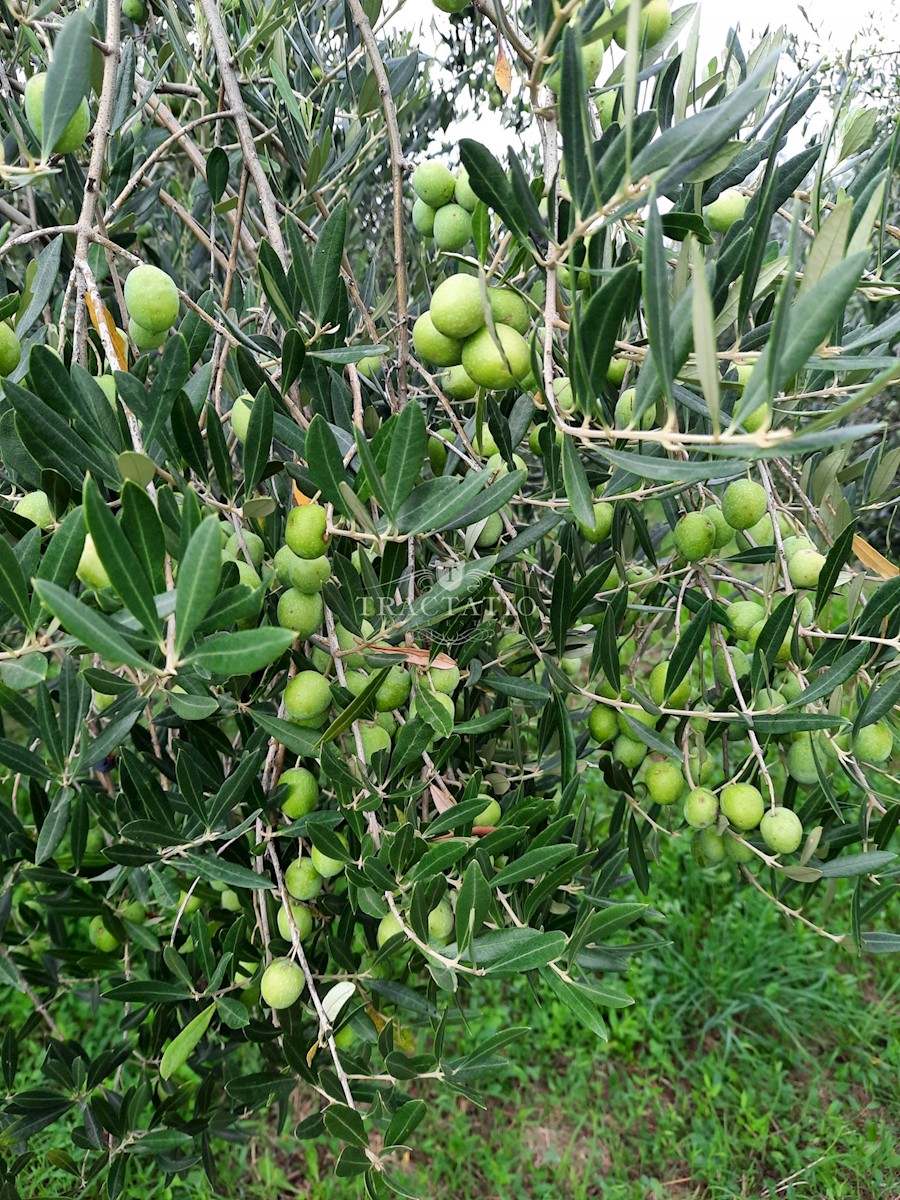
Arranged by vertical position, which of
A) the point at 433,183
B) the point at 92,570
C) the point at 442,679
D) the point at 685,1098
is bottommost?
the point at 685,1098

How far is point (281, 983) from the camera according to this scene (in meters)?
1.12

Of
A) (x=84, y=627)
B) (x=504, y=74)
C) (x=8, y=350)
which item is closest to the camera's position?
(x=84, y=627)

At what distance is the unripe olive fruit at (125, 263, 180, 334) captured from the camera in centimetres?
94

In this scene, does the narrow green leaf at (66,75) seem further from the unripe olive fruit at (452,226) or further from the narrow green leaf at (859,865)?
the narrow green leaf at (859,865)

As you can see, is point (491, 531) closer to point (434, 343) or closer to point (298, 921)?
point (434, 343)

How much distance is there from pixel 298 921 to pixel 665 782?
1.95 ft

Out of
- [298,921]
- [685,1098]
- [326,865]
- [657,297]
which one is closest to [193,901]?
[298,921]

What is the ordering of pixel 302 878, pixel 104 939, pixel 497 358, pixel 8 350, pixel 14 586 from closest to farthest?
pixel 14 586, pixel 497 358, pixel 8 350, pixel 302 878, pixel 104 939

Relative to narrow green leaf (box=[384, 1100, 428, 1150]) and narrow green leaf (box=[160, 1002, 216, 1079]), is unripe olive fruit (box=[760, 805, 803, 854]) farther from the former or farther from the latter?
narrow green leaf (box=[160, 1002, 216, 1079])

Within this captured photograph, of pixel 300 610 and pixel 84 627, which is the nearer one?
pixel 84 627

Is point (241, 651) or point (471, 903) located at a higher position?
point (241, 651)

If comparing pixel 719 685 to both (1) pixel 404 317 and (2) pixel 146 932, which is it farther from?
(2) pixel 146 932

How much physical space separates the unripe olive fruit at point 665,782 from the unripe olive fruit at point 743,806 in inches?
3.7

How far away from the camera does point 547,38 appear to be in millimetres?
736
